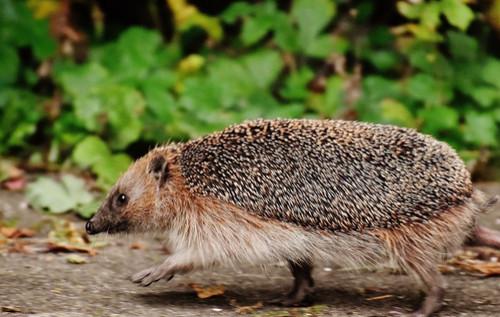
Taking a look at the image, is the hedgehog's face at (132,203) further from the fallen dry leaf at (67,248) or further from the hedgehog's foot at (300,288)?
the hedgehog's foot at (300,288)

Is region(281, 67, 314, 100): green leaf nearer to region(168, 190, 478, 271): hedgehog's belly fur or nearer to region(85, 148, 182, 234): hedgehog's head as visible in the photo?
region(85, 148, 182, 234): hedgehog's head

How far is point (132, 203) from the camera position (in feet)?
22.8

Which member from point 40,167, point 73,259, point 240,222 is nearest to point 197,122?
point 40,167

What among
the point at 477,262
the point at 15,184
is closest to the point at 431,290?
the point at 477,262

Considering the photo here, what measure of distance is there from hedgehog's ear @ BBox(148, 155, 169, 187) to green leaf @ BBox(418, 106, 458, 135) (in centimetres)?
347

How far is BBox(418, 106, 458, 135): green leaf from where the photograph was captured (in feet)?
31.2

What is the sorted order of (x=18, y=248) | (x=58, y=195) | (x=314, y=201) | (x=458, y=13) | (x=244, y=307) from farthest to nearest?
(x=458, y=13), (x=58, y=195), (x=18, y=248), (x=244, y=307), (x=314, y=201)

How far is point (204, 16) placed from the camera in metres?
10.6

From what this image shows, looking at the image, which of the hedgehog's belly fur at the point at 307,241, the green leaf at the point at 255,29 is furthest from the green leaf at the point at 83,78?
the hedgehog's belly fur at the point at 307,241

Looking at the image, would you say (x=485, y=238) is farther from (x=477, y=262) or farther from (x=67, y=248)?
(x=67, y=248)

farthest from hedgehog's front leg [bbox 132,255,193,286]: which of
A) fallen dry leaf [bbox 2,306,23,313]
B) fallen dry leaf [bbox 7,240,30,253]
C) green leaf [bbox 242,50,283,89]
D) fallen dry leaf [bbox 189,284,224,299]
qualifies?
green leaf [bbox 242,50,283,89]

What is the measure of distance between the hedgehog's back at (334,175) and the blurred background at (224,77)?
267cm

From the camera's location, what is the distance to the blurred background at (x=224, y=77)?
962cm

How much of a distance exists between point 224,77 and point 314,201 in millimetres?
3869
